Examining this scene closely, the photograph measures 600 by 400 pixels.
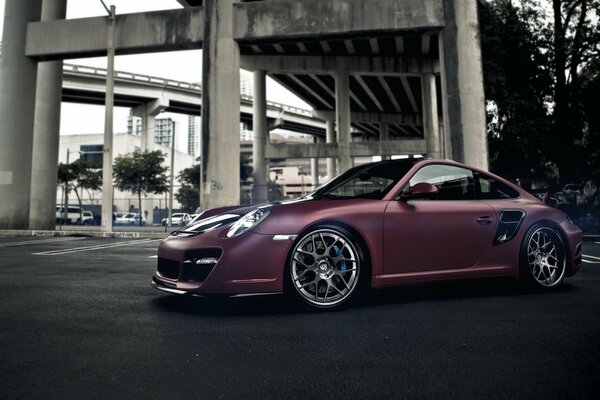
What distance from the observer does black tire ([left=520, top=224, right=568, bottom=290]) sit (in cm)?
437

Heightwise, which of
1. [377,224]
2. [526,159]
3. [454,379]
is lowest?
[454,379]

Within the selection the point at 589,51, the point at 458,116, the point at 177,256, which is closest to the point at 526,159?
the point at 589,51

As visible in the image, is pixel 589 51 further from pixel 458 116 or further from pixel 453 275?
pixel 453 275

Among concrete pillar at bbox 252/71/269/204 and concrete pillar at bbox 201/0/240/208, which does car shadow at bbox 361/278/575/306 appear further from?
concrete pillar at bbox 252/71/269/204

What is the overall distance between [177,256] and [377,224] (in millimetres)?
1601

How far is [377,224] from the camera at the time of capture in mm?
3699

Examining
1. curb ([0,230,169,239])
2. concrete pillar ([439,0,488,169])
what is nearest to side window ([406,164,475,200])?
curb ([0,230,169,239])

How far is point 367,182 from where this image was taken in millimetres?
4285

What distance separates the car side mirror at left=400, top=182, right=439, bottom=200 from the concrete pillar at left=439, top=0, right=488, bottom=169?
1423 centimetres

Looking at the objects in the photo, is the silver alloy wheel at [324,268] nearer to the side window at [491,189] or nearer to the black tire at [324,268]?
the black tire at [324,268]

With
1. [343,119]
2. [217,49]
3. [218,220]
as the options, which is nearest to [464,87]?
[217,49]

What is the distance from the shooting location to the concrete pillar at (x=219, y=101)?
18344 millimetres

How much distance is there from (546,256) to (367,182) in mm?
1939

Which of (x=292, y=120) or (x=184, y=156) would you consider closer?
(x=292, y=120)
